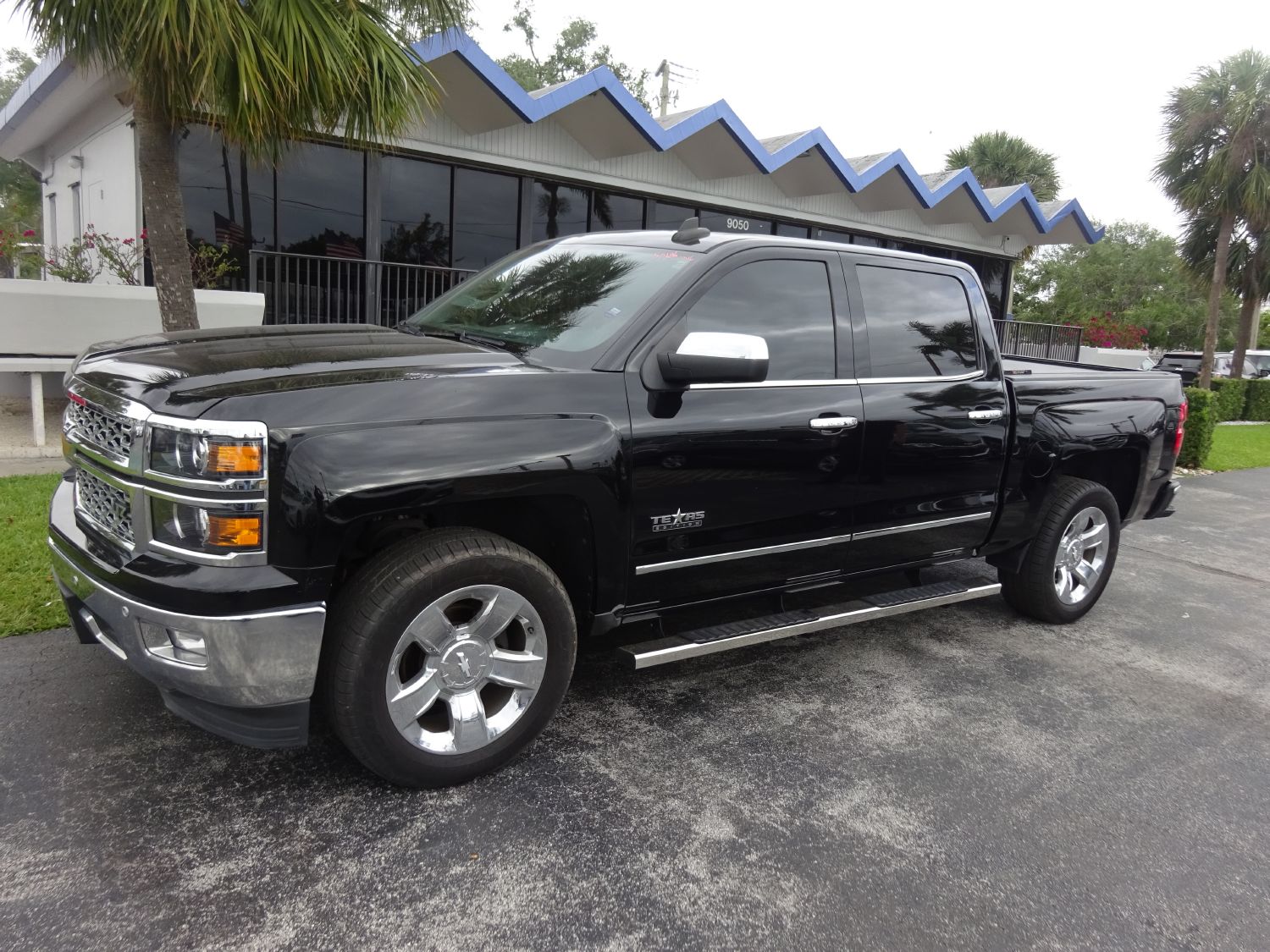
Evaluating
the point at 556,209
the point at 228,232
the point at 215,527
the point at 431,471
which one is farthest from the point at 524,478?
the point at 556,209

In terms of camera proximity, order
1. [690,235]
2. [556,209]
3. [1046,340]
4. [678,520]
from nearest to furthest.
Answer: [678,520]
[690,235]
[556,209]
[1046,340]

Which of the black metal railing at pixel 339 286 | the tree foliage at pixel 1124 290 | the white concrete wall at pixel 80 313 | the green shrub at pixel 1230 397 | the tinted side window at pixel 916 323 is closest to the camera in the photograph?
the tinted side window at pixel 916 323

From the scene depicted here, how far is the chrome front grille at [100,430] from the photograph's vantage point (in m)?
2.61

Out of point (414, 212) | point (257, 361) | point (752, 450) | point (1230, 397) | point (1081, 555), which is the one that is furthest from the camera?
point (1230, 397)

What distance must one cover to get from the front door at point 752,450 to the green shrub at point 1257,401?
21351mm

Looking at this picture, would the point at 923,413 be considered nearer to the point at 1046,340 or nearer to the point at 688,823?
the point at 688,823

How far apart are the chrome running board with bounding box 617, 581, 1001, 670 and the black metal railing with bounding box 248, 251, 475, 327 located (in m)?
8.33

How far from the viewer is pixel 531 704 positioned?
9.88ft

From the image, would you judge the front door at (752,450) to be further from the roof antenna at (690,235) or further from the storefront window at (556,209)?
the storefront window at (556,209)

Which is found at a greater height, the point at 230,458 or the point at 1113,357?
the point at 1113,357

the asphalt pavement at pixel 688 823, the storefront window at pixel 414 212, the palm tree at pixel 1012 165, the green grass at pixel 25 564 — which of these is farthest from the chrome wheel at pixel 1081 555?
the palm tree at pixel 1012 165

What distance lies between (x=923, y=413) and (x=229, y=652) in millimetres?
2944

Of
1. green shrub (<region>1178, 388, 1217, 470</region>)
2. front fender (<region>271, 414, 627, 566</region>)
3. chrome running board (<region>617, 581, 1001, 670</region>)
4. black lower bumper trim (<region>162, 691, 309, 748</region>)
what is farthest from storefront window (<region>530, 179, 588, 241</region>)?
black lower bumper trim (<region>162, 691, 309, 748</region>)

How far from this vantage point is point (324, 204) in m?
12.0
